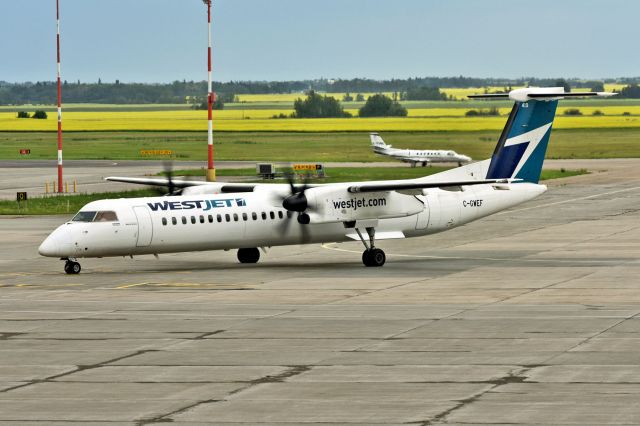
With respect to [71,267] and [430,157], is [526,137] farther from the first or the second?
[430,157]

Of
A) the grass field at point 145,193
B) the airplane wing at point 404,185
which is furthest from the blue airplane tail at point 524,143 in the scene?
the grass field at point 145,193

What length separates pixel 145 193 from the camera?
3024 inches

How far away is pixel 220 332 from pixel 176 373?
5.24 m

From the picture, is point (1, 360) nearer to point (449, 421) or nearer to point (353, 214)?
point (449, 421)

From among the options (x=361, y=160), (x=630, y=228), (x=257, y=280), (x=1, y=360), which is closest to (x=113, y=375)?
(x=1, y=360)

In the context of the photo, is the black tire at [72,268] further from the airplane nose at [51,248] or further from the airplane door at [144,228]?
the airplane door at [144,228]

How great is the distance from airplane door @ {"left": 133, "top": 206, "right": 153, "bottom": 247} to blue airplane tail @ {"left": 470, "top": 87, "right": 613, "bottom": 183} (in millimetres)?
12650

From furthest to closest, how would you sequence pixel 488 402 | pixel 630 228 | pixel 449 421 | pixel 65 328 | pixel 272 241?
pixel 630 228
pixel 272 241
pixel 65 328
pixel 488 402
pixel 449 421

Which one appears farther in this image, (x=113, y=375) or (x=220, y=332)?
(x=220, y=332)

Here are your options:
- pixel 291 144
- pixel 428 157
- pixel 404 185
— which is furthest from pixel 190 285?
pixel 291 144

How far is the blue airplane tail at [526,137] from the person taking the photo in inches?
1796

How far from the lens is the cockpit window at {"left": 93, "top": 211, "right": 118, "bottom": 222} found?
3994 centimetres

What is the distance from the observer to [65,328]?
2964cm

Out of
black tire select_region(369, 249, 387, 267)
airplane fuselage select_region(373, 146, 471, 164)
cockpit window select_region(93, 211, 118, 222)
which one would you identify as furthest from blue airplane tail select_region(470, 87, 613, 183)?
airplane fuselage select_region(373, 146, 471, 164)
